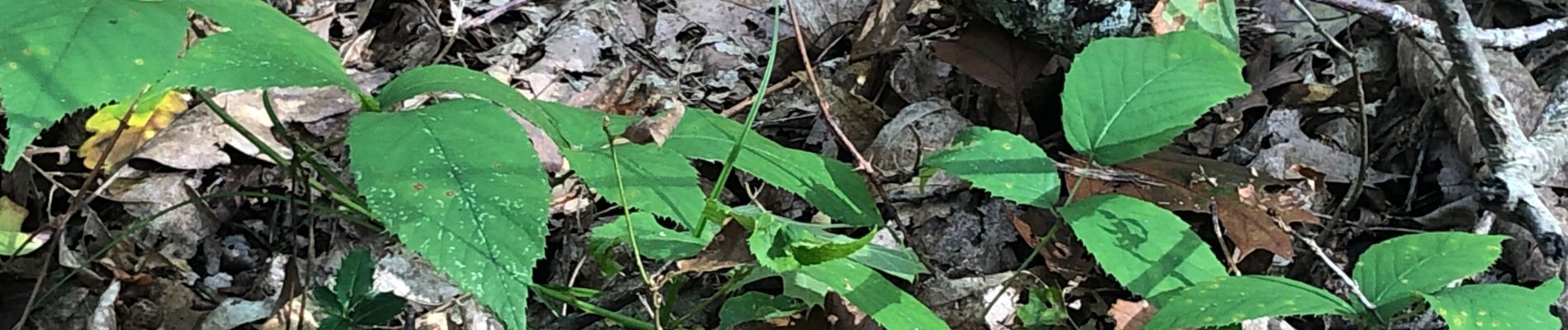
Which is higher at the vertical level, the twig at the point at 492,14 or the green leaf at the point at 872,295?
the green leaf at the point at 872,295

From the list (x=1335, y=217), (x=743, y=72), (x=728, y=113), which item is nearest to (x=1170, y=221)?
(x=1335, y=217)

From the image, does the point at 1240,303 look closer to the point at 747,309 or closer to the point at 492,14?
the point at 747,309

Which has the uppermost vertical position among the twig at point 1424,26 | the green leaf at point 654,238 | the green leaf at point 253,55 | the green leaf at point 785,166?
the green leaf at point 253,55

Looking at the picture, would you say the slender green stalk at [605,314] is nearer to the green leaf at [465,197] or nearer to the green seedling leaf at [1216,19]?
the green leaf at [465,197]

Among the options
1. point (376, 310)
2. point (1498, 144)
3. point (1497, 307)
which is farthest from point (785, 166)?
point (1498, 144)

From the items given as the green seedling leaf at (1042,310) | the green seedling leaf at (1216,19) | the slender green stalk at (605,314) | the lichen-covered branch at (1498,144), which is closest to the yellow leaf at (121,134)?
the slender green stalk at (605,314)
